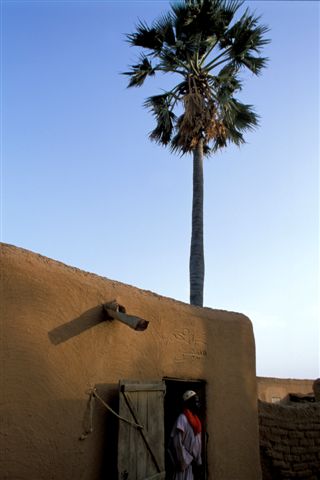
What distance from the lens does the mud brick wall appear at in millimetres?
7520

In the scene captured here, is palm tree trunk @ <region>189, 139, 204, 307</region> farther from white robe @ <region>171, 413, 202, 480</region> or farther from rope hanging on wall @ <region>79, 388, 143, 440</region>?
rope hanging on wall @ <region>79, 388, 143, 440</region>

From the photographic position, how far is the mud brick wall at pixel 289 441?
7520mm

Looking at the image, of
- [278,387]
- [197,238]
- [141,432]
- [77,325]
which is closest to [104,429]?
[141,432]

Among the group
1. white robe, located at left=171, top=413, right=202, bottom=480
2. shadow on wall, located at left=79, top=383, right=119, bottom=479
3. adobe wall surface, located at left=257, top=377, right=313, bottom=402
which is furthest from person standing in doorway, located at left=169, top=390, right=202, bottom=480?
adobe wall surface, located at left=257, top=377, right=313, bottom=402

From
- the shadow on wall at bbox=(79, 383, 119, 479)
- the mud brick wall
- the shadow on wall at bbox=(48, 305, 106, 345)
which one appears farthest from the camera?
the mud brick wall

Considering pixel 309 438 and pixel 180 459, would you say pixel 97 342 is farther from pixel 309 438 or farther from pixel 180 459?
pixel 309 438

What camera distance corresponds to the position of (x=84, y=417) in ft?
14.5

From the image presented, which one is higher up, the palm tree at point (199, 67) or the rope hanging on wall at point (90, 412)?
the palm tree at point (199, 67)

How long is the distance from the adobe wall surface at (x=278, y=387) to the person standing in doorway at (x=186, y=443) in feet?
33.5

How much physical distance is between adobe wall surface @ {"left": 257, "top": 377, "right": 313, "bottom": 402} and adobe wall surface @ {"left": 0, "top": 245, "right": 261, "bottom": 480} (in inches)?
387

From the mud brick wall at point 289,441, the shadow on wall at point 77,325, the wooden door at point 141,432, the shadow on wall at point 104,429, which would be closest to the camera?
the shadow on wall at point 77,325

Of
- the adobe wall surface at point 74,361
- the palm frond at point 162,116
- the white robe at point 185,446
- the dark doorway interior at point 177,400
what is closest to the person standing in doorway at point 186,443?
the white robe at point 185,446

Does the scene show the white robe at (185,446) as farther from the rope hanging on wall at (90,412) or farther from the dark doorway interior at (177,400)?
the rope hanging on wall at (90,412)

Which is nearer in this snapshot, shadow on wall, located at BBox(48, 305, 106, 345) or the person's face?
shadow on wall, located at BBox(48, 305, 106, 345)
